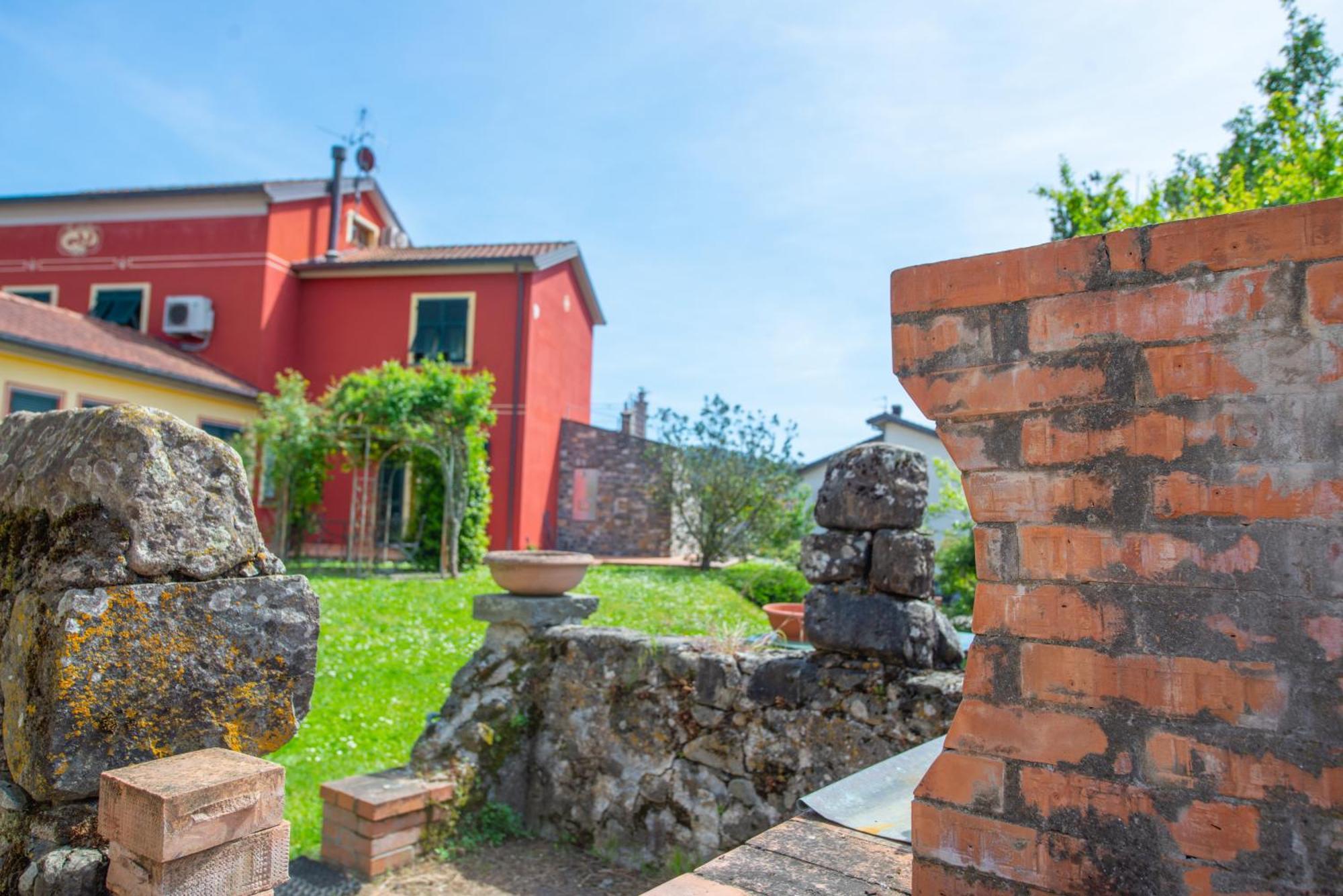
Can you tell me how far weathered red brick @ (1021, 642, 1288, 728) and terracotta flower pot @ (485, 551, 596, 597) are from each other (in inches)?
157

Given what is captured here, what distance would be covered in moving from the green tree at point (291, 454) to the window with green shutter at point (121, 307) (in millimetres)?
5254

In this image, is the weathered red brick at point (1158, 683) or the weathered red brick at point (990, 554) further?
the weathered red brick at point (990, 554)

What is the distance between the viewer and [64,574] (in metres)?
1.74

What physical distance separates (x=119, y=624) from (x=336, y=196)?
62.0ft

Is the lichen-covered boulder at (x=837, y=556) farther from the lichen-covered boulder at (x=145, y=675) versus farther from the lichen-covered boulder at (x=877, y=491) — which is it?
the lichen-covered boulder at (x=145, y=675)

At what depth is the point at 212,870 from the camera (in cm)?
155

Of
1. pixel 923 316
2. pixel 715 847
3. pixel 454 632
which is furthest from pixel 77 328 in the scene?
pixel 923 316

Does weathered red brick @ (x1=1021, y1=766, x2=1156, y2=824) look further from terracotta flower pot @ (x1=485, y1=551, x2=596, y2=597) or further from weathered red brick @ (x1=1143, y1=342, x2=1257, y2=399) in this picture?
terracotta flower pot @ (x1=485, y1=551, x2=596, y2=597)

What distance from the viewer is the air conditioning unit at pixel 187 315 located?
662 inches

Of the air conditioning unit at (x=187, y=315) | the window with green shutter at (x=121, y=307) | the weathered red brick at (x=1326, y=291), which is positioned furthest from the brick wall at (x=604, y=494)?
the weathered red brick at (x=1326, y=291)

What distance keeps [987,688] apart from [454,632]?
7806mm

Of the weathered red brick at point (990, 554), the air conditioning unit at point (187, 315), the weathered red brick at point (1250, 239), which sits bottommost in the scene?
the weathered red brick at point (990, 554)

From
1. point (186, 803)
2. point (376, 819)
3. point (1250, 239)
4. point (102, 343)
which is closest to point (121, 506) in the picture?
point (186, 803)

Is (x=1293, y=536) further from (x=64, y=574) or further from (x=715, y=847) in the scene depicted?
(x=715, y=847)
